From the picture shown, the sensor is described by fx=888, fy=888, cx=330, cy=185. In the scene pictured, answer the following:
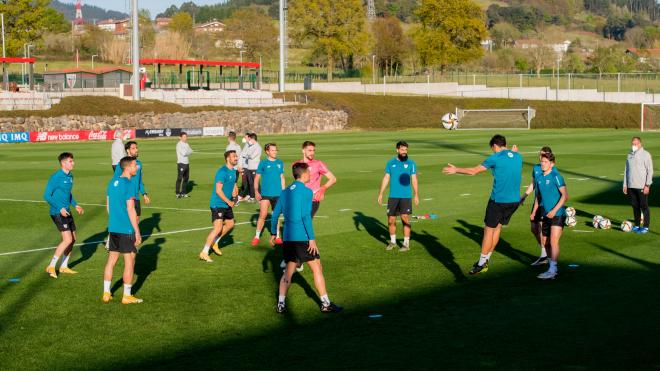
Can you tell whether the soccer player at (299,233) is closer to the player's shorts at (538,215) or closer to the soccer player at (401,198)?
the player's shorts at (538,215)

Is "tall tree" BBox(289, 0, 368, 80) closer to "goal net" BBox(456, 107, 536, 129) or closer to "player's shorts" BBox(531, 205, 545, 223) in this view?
"goal net" BBox(456, 107, 536, 129)

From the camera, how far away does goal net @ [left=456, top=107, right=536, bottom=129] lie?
8200 centimetres

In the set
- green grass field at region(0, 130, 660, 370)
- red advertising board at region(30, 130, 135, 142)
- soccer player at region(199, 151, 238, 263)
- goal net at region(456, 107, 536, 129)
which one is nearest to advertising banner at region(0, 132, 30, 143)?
red advertising board at region(30, 130, 135, 142)

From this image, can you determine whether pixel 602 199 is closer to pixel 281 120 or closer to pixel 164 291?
pixel 164 291

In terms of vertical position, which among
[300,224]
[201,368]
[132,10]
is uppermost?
[132,10]

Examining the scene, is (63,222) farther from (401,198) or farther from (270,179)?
(401,198)

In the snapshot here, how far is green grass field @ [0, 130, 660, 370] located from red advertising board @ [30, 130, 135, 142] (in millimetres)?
37027

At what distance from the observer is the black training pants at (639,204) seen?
776 inches

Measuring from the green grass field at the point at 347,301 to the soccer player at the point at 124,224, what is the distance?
14.8 inches

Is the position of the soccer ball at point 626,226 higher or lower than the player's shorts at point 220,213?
lower

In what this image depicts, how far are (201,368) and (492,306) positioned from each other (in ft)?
15.4

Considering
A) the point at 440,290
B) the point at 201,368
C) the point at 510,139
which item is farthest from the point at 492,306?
the point at 510,139

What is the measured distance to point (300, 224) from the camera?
484 inches

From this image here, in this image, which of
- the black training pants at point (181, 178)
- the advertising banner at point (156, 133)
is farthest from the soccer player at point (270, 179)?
the advertising banner at point (156, 133)
